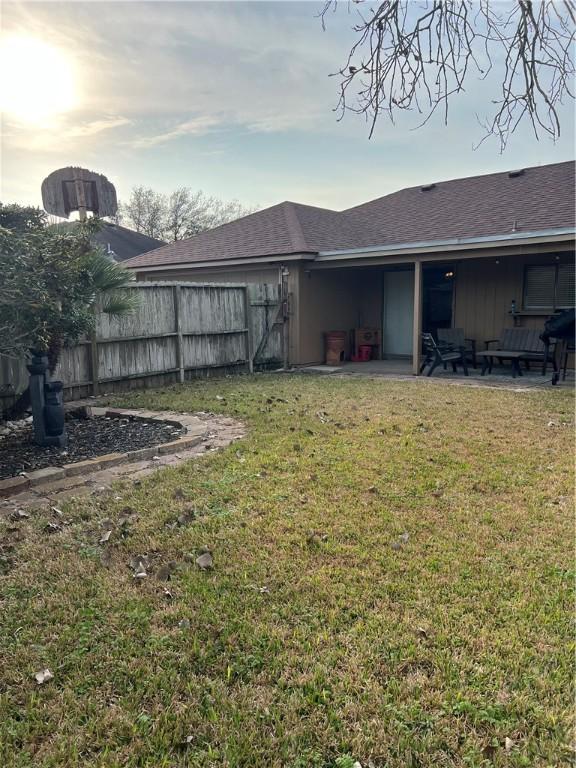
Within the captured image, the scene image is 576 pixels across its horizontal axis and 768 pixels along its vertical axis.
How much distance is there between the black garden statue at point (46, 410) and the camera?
17.3ft

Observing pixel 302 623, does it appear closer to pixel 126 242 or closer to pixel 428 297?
pixel 428 297

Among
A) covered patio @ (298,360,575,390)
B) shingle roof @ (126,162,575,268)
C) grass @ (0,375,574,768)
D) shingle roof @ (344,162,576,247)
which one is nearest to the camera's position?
grass @ (0,375,574,768)

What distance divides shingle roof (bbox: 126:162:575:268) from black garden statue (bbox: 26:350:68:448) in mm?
7294

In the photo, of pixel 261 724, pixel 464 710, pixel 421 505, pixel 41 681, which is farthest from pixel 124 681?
pixel 421 505

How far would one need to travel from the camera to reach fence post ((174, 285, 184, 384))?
31.7ft

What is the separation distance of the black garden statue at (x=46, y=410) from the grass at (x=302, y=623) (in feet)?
5.18

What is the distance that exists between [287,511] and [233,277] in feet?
34.6

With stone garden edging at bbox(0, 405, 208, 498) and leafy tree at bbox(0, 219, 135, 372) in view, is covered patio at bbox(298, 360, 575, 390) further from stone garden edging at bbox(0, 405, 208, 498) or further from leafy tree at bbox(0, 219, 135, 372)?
leafy tree at bbox(0, 219, 135, 372)

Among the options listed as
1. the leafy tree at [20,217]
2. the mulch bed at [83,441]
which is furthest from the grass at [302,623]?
the leafy tree at [20,217]

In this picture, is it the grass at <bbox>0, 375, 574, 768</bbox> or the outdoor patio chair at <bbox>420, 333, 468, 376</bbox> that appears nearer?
the grass at <bbox>0, 375, 574, 768</bbox>

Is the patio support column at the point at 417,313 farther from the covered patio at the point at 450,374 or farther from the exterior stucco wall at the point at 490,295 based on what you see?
the exterior stucco wall at the point at 490,295

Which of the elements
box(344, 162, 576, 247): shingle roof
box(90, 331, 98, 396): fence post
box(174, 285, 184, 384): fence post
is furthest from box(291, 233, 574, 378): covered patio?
box(90, 331, 98, 396): fence post

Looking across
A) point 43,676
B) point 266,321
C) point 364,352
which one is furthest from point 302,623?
point 364,352

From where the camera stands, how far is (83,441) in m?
5.52
